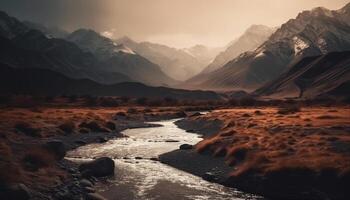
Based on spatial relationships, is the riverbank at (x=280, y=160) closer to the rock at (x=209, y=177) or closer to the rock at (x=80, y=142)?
the rock at (x=209, y=177)

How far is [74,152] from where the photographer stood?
191 feet

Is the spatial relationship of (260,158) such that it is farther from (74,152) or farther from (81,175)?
(74,152)

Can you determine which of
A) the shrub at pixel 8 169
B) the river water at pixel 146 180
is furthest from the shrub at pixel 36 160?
the river water at pixel 146 180

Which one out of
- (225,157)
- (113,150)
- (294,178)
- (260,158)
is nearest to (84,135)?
(113,150)

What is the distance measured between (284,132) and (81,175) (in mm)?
30351

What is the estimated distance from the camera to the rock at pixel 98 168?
4234cm

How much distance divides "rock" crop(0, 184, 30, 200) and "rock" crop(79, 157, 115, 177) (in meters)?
9.55

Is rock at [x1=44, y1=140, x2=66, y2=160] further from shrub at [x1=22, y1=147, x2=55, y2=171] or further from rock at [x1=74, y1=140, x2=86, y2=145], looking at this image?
rock at [x1=74, y1=140, x2=86, y2=145]

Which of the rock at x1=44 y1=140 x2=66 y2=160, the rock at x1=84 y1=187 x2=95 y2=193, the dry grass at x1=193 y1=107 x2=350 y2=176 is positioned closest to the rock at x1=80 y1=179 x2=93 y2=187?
the rock at x1=84 y1=187 x2=95 y2=193

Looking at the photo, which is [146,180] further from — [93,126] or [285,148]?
[93,126]

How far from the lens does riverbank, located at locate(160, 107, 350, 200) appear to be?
3675 cm

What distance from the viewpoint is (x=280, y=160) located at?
42469 millimetres

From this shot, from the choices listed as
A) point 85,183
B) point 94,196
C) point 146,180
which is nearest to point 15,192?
point 94,196

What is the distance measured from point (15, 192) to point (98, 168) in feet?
40.3
